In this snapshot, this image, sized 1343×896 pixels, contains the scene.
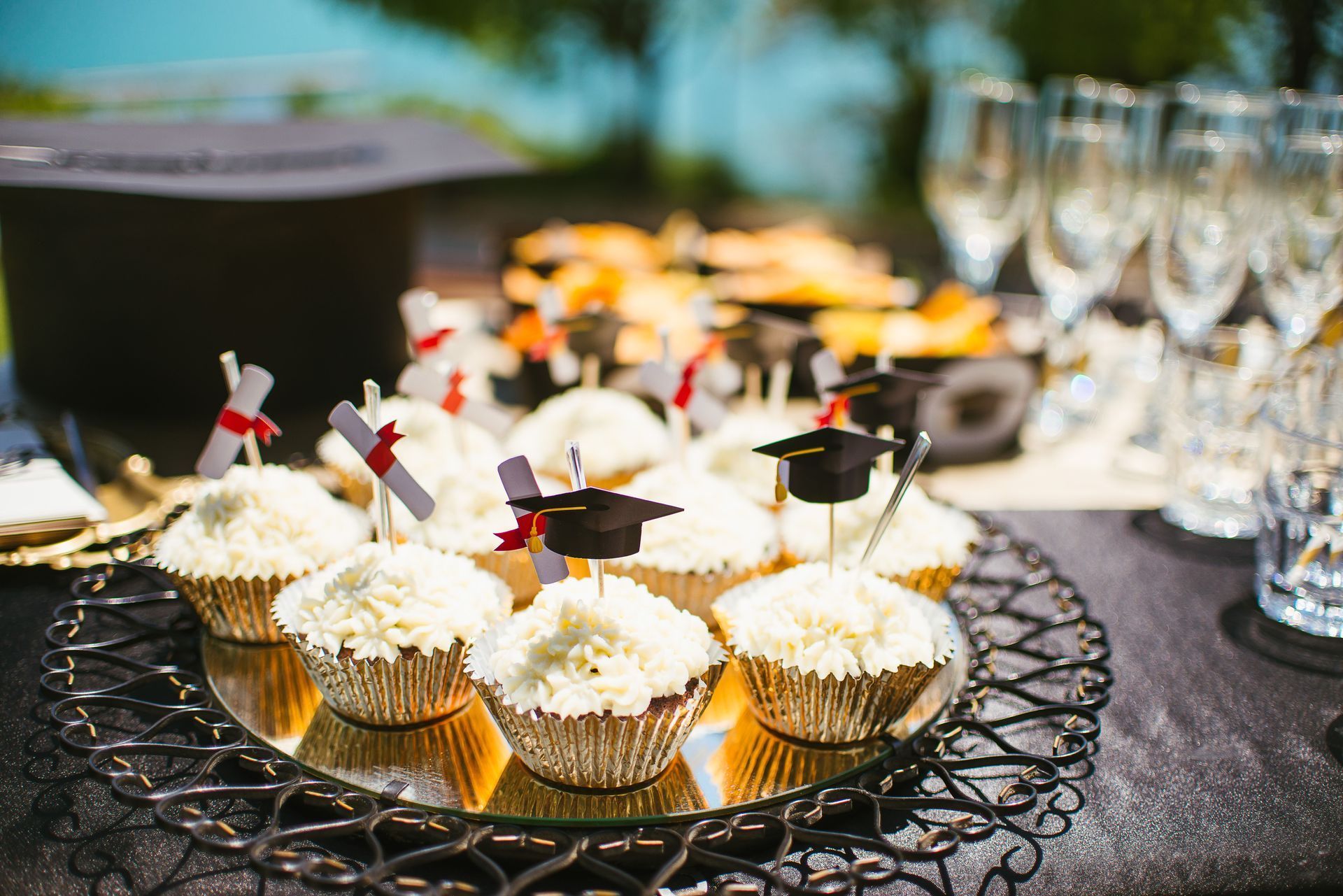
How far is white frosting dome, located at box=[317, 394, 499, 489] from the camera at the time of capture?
83.9 inches

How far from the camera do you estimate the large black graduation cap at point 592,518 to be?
135 centimetres

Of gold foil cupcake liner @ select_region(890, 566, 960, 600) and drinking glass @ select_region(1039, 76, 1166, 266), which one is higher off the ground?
drinking glass @ select_region(1039, 76, 1166, 266)

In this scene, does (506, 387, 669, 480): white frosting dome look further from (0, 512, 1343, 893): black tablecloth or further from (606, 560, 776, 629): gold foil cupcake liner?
(0, 512, 1343, 893): black tablecloth

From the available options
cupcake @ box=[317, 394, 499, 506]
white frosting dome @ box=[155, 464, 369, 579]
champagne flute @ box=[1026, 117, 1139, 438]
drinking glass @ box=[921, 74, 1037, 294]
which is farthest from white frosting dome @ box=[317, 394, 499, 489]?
drinking glass @ box=[921, 74, 1037, 294]

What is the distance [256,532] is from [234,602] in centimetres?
13

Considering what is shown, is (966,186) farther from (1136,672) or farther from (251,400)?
(251,400)

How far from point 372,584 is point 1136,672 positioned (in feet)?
4.02

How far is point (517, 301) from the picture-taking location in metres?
3.39

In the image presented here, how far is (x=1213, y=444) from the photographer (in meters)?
2.25

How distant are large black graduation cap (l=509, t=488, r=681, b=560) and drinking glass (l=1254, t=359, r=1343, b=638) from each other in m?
1.11

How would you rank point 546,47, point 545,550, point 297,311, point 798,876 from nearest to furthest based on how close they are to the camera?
point 798,876 < point 545,550 < point 297,311 < point 546,47

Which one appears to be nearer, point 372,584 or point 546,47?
point 372,584

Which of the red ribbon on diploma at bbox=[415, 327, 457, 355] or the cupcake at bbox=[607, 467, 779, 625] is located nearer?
the cupcake at bbox=[607, 467, 779, 625]

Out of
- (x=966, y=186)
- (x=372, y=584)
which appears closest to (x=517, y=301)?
(x=966, y=186)
